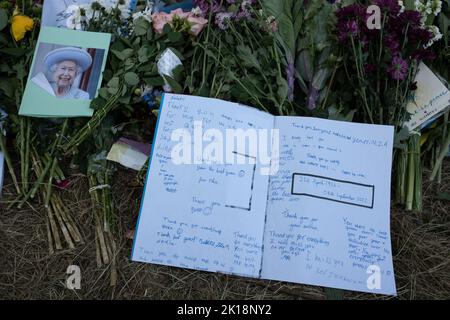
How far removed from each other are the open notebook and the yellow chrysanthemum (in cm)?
54

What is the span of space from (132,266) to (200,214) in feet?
0.73

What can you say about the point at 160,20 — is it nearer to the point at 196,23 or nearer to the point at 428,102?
the point at 196,23

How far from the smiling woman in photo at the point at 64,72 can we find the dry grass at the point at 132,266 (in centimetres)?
26

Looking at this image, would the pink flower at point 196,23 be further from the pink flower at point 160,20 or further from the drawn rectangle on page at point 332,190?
the drawn rectangle on page at point 332,190

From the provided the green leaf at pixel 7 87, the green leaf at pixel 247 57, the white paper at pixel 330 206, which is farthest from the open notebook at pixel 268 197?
the green leaf at pixel 7 87

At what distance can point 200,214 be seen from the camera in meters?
1.11

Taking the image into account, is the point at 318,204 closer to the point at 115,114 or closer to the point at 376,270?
the point at 376,270

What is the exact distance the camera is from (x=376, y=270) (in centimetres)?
109

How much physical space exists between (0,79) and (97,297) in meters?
0.72

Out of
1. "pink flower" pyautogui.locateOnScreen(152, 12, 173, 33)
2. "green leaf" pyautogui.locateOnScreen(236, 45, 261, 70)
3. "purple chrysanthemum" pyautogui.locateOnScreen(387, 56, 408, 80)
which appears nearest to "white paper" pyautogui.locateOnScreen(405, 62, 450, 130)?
"purple chrysanthemum" pyautogui.locateOnScreen(387, 56, 408, 80)

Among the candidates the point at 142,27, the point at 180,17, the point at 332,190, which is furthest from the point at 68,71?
the point at 332,190

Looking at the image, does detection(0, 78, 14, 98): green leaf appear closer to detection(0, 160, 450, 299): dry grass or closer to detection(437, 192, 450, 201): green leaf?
detection(0, 160, 450, 299): dry grass

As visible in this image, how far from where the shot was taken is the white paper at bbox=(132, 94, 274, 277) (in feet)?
3.58
